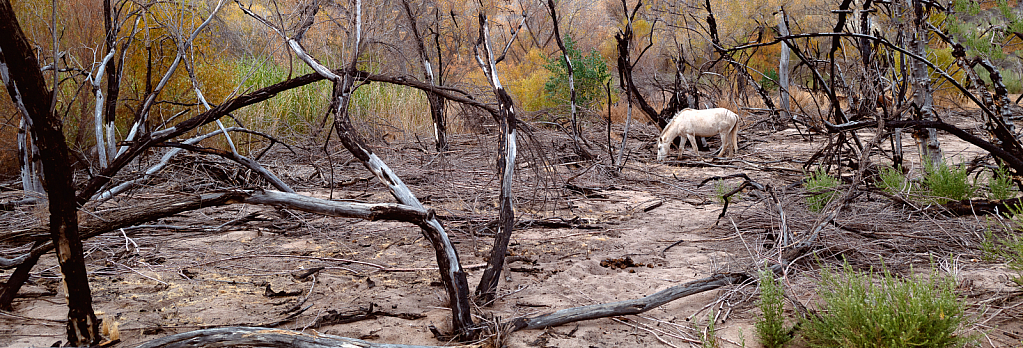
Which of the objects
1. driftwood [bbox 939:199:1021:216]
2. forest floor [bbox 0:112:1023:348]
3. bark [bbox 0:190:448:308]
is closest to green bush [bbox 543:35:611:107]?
forest floor [bbox 0:112:1023:348]

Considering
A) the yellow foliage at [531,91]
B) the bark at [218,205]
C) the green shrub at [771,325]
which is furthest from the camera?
the yellow foliage at [531,91]

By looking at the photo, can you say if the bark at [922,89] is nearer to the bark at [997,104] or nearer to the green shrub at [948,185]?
the green shrub at [948,185]

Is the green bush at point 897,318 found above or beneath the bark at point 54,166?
beneath

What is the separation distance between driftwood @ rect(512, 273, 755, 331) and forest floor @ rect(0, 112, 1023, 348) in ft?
0.16

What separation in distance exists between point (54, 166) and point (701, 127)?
735 cm

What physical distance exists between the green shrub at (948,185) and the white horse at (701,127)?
13.4 ft

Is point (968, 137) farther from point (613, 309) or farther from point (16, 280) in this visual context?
point (16, 280)

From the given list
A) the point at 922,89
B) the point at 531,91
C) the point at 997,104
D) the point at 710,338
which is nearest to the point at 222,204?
the point at 710,338

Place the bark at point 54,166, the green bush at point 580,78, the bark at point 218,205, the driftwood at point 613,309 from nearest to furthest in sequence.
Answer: the bark at point 54,166 → the bark at point 218,205 → the driftwood at point 613,309 → the green bush at point 580,78

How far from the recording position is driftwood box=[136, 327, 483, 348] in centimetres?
202

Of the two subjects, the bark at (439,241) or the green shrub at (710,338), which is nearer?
the green shrub at (710,338)

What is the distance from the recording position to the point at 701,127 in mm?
8039

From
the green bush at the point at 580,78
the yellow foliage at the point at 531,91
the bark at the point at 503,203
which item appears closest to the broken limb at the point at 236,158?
the bark at the point at 503,203

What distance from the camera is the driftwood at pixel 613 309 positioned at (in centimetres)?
258
